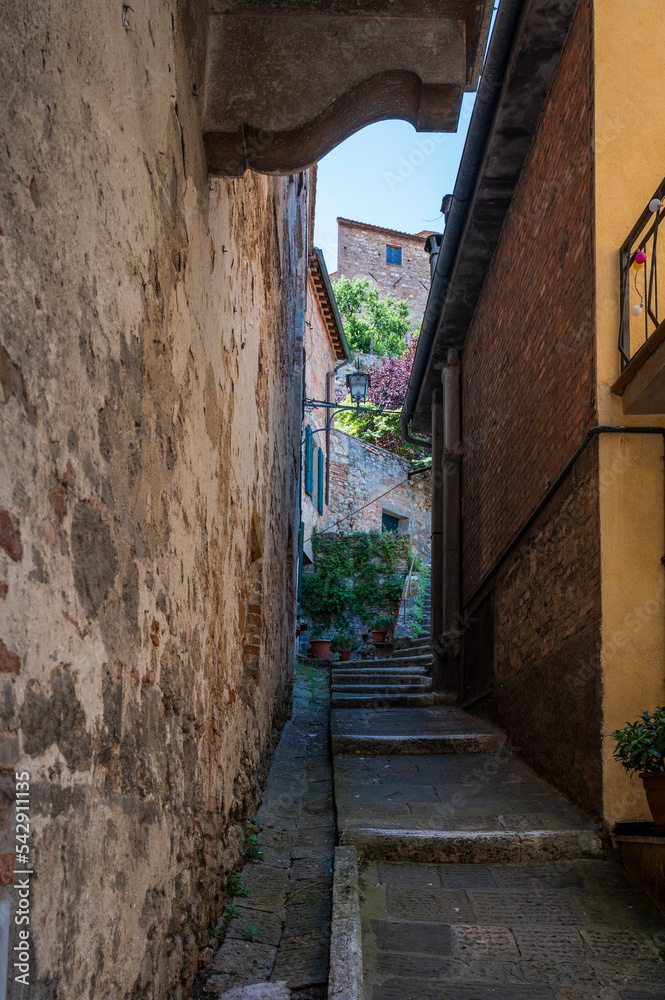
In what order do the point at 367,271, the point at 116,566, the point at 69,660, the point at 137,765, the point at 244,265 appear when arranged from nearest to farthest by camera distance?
the point at 69,660 < the point at 116,566 < the point at 137,765 < the point at 244,265 < the point at 367,271

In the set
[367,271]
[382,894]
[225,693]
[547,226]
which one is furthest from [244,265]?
[367,271]

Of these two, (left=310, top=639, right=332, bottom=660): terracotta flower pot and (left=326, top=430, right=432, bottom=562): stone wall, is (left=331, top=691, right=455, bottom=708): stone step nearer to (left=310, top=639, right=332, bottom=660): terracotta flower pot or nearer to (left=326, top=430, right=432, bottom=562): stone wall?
(left=310, top=639, right=332, bottom=660): terracotta flower pot

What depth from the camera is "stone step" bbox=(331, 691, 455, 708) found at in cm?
845

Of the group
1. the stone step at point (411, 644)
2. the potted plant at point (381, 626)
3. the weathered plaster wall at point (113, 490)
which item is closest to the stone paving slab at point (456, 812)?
the weathered plaster wall at point (113, 490)

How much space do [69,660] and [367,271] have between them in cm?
3648

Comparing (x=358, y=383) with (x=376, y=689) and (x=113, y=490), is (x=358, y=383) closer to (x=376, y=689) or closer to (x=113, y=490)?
(x=376, y=689)

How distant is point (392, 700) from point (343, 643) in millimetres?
7750

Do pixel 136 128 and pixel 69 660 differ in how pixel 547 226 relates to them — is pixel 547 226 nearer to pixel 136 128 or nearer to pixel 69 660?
pixel 136 128

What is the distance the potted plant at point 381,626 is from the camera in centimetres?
1612

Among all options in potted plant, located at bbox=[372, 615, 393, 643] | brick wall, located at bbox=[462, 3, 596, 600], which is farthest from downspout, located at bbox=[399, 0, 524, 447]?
potted plant, located at bbox=[372, 615, 393, 643]

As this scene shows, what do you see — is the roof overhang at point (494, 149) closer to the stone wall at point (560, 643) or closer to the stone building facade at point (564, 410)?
the stone building facade at point (564, 410)

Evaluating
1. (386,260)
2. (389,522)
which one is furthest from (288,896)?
(386,260)

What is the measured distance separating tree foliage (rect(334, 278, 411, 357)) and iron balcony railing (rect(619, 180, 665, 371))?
2592 cm

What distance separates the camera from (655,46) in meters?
5.21
